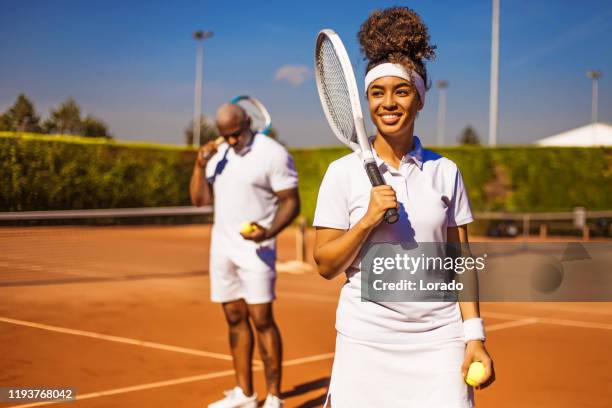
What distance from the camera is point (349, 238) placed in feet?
6.90

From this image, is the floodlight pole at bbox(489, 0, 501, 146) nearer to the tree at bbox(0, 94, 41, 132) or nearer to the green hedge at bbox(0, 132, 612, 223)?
the green hedge at bbox(0, 132, 612, 223)

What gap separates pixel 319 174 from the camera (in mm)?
25625

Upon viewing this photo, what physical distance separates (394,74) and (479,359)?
948mm

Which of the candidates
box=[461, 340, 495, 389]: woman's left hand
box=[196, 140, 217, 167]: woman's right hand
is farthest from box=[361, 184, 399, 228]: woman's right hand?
box=[196, 140, 217, 167]: woman's right hand

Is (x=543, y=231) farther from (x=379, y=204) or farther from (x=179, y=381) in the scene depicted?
(x=379, y=204)

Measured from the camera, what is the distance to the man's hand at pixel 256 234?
430 centimetres

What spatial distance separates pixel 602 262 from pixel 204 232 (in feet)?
31.5

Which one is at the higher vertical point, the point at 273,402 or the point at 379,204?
the point at 379,204

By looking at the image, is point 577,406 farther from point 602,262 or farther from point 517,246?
point 517,246

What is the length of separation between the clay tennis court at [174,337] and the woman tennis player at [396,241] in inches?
103

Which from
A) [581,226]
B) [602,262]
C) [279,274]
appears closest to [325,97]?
[279,274]

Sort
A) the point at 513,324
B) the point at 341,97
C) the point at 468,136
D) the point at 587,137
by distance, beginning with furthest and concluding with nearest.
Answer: the point at 468,136 < the point at 587,137 < the point at 513,324 < the point at 341,97

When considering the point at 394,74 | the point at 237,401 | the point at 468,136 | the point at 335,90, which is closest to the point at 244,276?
the point at 237,401

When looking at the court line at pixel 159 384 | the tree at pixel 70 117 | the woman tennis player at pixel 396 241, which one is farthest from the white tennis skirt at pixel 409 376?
the tree at pixel 70 117
